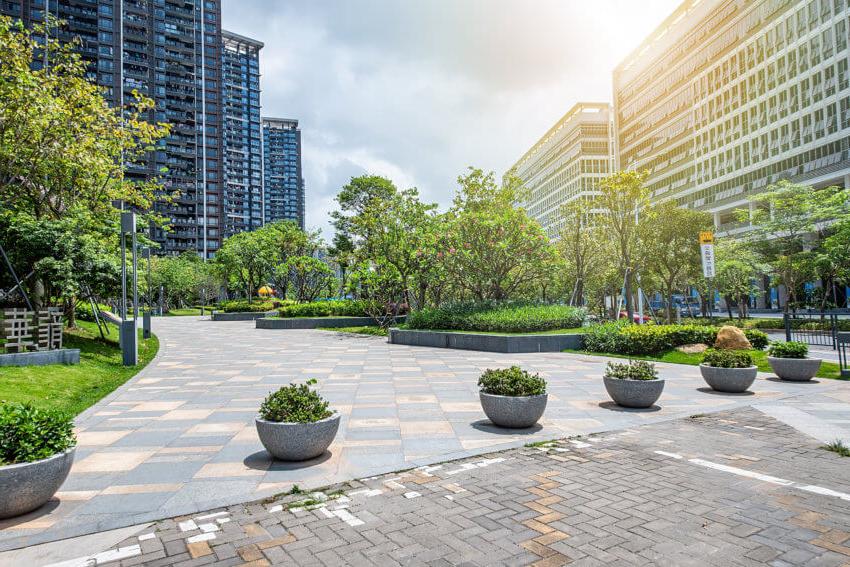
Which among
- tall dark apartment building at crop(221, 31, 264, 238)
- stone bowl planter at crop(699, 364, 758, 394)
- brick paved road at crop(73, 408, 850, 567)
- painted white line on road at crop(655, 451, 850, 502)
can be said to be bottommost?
painted white line on road at crop(655, 451, 850, 502)

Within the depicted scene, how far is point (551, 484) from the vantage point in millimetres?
5336

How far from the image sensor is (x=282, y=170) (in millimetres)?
194875

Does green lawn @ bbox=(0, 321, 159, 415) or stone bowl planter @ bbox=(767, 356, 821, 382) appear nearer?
green lawn @ bbox=(0, 321, 159, 415)

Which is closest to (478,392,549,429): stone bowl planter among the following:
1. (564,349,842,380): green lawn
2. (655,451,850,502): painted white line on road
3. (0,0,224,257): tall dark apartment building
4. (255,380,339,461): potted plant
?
(655,451,850,502): painted white line on road

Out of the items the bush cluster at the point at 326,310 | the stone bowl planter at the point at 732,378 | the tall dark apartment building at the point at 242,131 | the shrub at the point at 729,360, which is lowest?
the stone bowl planter at the point at 732,378

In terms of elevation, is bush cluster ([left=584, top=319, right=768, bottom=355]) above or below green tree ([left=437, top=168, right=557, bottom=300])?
below

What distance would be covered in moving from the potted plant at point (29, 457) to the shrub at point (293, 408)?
202 centimetres

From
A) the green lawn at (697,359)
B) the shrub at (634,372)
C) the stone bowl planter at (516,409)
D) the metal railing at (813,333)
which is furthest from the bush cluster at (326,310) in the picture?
the stone bowl planter at (516,409)

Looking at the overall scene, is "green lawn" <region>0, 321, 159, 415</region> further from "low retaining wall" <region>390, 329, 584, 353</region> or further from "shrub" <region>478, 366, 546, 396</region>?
"low retaining wall" <region>390, 329, 584, 353</region>

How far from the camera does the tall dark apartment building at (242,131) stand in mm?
134625

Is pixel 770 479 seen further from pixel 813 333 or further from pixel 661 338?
pixel 813 333

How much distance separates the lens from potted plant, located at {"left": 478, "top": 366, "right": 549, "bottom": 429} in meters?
7.54

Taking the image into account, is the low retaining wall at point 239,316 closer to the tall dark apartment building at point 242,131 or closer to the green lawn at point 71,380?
the green lawn at point 71,380

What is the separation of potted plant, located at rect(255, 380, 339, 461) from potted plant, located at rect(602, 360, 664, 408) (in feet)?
17.7
